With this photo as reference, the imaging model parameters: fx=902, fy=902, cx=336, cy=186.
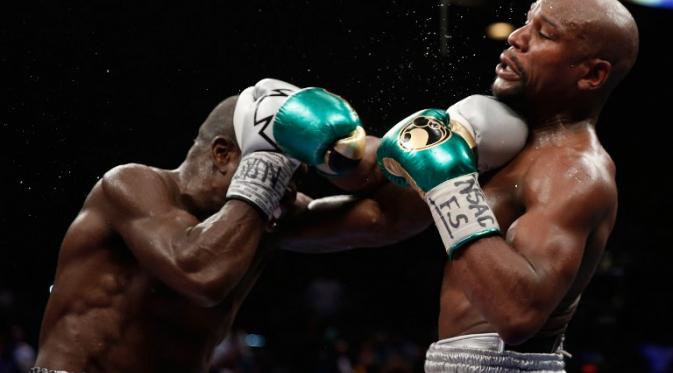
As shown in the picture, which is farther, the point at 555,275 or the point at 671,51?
the point at 671,51

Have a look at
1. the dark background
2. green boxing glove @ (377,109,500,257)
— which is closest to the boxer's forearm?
green boxing glove @ (377,109,500,257)

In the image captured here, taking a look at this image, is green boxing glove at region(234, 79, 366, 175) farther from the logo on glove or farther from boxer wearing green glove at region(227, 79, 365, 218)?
the logo on glove

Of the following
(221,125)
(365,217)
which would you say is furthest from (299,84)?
(365,217)

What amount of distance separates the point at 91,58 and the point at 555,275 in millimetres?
4582

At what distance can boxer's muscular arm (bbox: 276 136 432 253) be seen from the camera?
2824 mm

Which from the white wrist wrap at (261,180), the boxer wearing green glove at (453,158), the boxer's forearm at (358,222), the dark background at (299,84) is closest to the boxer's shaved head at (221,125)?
the white wrist wrap at (261,180)

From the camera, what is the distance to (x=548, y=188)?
204cm

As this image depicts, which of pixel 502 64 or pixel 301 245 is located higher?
pixel 502 64

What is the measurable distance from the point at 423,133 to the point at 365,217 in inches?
31.9

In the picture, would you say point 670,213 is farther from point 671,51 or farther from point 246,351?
point 246,351

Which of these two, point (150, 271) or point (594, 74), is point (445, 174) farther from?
point (150, 271)

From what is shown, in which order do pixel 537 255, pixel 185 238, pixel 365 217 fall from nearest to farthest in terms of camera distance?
pixel 537 255
pixel 185 238
pixel 365 217

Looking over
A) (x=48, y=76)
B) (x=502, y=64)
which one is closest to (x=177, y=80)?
(x=48, y=76)

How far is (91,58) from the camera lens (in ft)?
19.3
